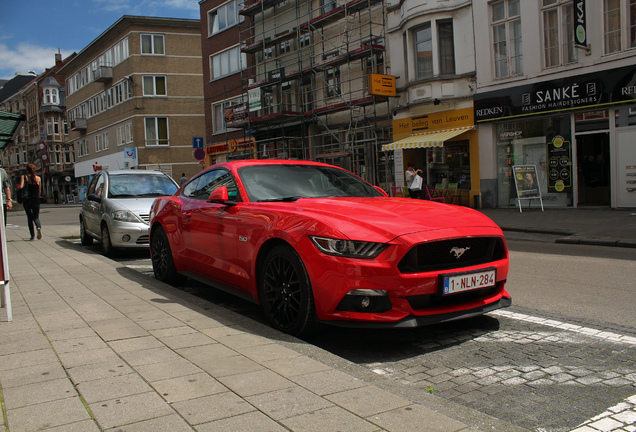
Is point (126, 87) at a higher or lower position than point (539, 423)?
higher

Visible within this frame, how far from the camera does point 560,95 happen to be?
16.7 metres

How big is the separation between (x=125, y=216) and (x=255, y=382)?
24.7ft

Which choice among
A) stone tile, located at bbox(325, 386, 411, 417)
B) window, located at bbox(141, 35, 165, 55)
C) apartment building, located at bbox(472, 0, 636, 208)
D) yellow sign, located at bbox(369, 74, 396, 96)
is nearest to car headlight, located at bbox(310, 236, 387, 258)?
stone tile, located at bbox(325, 386, 411, 417)

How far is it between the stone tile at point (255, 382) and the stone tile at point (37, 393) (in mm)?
830

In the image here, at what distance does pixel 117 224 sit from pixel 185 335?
6315mm

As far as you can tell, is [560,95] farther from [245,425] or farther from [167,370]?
[245,425]

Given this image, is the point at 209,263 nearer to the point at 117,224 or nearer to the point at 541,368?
the point at 541,368

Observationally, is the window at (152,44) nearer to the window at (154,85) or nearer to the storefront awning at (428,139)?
the window at (154,85)

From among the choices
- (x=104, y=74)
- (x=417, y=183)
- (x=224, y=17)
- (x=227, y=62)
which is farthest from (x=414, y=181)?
(x=104, y=74)

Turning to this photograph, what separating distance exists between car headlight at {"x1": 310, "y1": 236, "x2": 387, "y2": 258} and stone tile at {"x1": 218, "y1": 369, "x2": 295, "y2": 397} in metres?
1.07

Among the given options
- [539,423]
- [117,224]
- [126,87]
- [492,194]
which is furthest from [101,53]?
[539,423]

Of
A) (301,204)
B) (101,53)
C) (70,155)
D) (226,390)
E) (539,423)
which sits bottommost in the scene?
(539,423)

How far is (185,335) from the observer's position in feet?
13.3

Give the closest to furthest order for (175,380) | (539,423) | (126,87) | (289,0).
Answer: (539,423)
(175,380)
(289,0)
(126,87)
